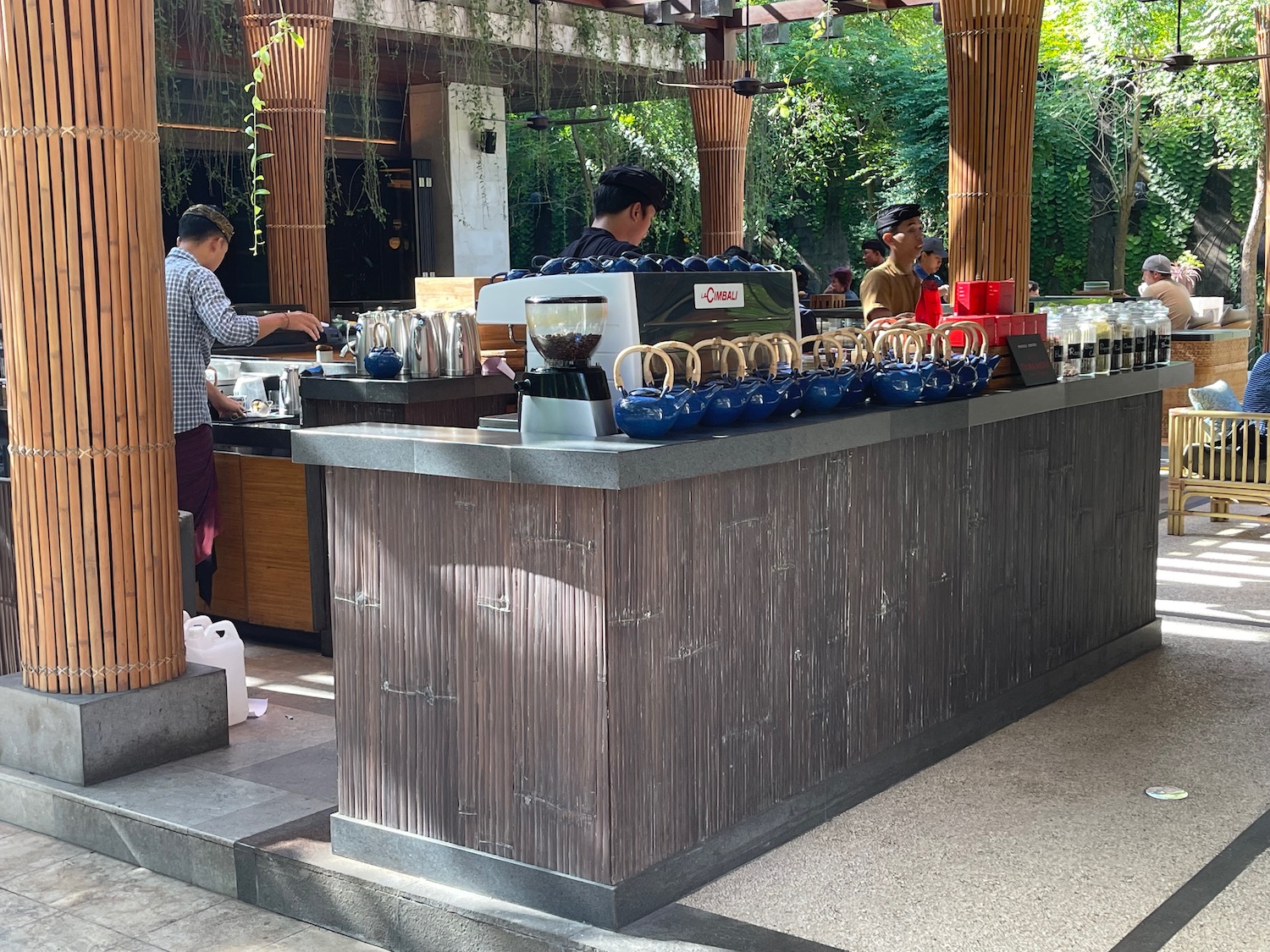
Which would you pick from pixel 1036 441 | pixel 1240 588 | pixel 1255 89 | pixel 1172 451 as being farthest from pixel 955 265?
pixel 1255 89

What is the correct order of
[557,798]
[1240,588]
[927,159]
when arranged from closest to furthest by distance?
[557,798] → [1240,588] → [927,159]

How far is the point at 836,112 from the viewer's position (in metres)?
22.5

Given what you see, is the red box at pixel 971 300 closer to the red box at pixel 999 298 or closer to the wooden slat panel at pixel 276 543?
the red box at pixel 999 298

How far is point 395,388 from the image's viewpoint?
5258mm

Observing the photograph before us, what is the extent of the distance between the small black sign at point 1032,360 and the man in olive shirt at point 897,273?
1.17 metres

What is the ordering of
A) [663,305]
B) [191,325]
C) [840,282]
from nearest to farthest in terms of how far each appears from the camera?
[663,305], [191,325], [840,282]

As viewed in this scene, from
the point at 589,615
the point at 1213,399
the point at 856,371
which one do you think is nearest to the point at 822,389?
the point at 856,371

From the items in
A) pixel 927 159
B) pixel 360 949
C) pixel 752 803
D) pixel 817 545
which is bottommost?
pixel 360 949

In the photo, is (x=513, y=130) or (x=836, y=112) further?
(x=836, y=112)

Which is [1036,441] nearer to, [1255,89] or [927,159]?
[1255,89]

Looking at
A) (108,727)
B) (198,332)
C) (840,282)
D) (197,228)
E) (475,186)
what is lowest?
(108,727)

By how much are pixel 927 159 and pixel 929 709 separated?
61.7 ft

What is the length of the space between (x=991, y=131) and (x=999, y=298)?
9.51 ft

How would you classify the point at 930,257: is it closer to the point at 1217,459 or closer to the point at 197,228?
the point at 1217,459
